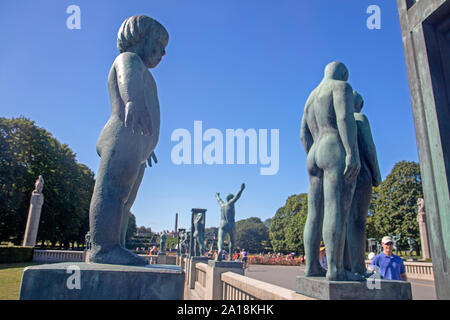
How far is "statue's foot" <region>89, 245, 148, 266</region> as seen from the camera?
7.34 feet

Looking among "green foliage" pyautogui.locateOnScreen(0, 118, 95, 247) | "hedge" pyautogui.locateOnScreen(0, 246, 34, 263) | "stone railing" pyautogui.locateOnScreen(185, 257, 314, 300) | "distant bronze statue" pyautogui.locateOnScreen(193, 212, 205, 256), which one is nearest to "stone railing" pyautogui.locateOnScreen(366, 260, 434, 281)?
"distant bronze statue" pyautogui.locateOnScreen(193, 212, 205, 256)

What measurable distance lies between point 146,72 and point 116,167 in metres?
1.03

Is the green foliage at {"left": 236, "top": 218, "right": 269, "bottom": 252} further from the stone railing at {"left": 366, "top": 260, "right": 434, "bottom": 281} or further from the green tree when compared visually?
the stone railing at {"left": 366, "top": 260, "right": 434, "bottom": 281}

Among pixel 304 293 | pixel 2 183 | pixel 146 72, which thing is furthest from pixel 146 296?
pixel 2 183

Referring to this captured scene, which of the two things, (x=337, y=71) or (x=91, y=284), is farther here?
(x=337, y=71)

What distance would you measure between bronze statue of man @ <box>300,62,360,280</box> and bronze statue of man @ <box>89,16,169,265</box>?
1839mm

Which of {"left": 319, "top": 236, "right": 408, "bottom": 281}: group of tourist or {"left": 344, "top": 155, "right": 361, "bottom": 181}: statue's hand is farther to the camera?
{"left": 319, "top": 236, "right": 408, "bottom": 281}: group of tourist

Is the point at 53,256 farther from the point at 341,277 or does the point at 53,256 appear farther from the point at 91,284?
the point at 341,277

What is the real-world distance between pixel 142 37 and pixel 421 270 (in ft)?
65.9

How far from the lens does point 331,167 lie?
317cm

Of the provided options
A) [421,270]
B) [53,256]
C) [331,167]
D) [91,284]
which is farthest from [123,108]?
[53,256]

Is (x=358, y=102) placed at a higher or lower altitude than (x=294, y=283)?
higher

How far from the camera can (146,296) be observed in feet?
6.25
